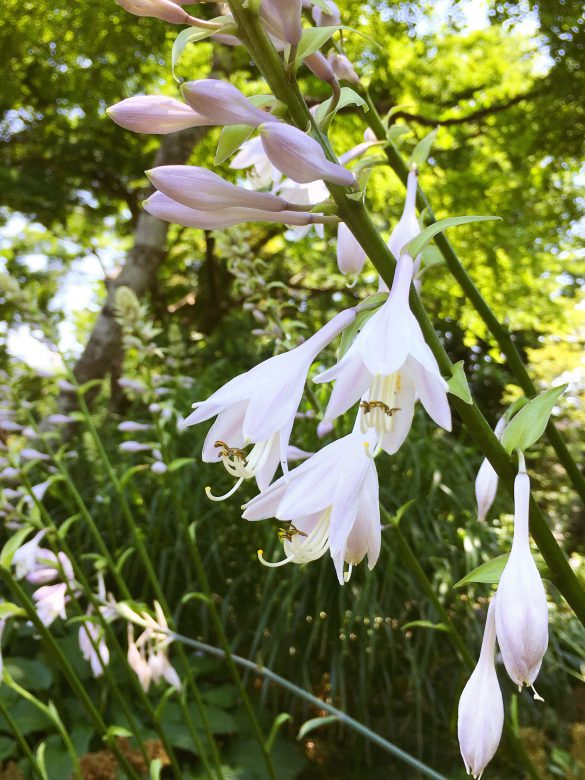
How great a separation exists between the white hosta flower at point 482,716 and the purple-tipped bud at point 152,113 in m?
0.59

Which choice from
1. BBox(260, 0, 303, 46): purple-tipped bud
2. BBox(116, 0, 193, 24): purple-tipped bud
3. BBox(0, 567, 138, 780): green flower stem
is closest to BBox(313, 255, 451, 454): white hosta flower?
BBox(260, 0, 303, 46): purple-tipped bud

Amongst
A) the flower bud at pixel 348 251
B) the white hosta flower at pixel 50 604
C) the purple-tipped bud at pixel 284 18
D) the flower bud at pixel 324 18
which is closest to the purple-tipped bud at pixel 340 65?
the flower bud at pixel 324 18

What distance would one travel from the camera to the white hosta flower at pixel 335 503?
0.65 meters

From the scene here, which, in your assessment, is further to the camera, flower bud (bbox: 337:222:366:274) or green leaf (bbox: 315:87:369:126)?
flower bud (bbox: 337:222:366:274)

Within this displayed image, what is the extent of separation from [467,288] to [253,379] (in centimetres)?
53

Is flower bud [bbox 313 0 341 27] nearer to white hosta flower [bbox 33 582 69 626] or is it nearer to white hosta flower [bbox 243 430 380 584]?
white hosta flower [bbox 243 430 380 584]

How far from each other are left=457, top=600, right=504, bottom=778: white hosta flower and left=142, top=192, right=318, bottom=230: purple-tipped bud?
0.43 metres

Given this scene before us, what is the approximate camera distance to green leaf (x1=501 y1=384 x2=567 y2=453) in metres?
0.67

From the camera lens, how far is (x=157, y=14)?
2.33 feet

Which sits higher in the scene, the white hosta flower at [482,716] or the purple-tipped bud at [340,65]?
the purple-tipped bud at [340,65]

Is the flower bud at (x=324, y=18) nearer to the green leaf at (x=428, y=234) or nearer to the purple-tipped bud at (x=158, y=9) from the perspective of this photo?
the purple-tipped bud at (x=158, y=9)

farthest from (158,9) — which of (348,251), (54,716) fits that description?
(54,716)

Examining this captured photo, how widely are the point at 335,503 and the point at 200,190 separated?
0.34m

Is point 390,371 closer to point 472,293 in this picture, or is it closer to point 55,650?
point 472,293
